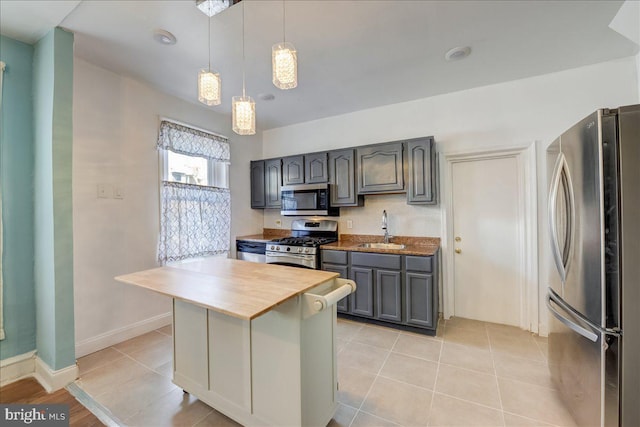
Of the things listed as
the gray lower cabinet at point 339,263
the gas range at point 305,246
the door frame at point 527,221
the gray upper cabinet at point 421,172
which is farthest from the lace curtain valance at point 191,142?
the door frame at point 527,221

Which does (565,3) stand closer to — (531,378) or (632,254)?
(632,254)

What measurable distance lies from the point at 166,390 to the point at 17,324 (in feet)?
4.64

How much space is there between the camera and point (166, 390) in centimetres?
195

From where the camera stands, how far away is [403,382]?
203cm

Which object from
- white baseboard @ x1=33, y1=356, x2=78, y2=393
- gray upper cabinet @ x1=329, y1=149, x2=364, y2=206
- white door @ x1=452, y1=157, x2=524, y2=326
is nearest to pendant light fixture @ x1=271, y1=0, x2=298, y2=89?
gray upper cabinet @ x1=329, y1=149, x2=364, y2=206

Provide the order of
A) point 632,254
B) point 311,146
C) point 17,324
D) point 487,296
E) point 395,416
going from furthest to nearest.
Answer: point 311,146
point 487,296
point 17,324
point 395,416
point 632,254

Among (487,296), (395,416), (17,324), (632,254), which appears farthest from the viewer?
(487,296)

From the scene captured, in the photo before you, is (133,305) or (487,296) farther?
(487,296)

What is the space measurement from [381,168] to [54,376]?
11.7 feet

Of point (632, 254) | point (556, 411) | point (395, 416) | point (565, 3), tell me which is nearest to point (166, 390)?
point (395, 416)

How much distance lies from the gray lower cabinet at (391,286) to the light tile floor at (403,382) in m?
0.22

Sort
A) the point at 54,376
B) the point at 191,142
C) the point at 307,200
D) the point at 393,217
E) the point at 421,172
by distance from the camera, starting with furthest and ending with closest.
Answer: the point at 307,200, the point at 393,217, the point at 191,142, the point at 421,172, the point at 54,376

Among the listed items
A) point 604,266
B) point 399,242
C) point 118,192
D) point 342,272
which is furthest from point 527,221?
point 118,192

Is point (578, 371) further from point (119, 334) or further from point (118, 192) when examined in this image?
point (118, 192)
